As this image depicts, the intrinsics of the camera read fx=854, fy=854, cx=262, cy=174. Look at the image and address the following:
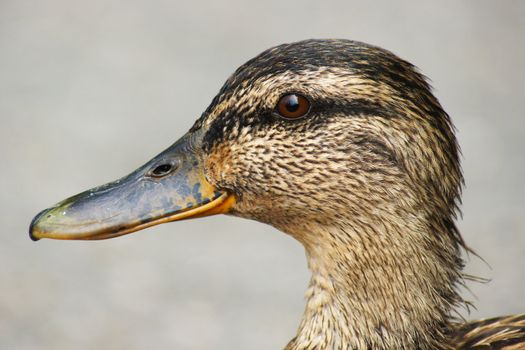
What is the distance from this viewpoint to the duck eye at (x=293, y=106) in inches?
106

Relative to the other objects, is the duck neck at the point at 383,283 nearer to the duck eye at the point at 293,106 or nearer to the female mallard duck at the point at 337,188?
the female mallard duck at the point at 337,188

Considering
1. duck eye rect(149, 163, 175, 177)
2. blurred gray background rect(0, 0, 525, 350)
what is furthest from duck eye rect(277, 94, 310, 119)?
blurred gray background rect(0, 0, 525, 350)

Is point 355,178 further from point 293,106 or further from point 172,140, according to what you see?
point 172,140

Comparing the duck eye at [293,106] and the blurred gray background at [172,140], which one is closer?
the duck eye at [293,106]

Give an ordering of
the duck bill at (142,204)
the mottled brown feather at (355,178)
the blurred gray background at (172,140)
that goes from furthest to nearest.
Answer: the blurred gray background at (172,140)
the duck bill at (142,204)
the mottled brown feather at (355,178)

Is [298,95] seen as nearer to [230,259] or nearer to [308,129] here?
[308,129]

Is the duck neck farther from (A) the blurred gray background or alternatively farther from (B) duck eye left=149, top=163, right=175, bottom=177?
(A) the blurred gray background

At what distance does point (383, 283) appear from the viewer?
2.75m

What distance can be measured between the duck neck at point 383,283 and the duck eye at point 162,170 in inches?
18.7

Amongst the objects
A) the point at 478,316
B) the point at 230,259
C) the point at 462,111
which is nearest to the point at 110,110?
the point at 230,259

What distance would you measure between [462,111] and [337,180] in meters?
4.31

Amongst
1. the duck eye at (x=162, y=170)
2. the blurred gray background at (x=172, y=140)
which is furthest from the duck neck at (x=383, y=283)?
the blurred gray background at (x=172, y=140)

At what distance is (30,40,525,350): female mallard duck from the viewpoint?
8.73 feet

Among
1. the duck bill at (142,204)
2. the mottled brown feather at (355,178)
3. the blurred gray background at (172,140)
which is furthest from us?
the blurred gray background at (172,140)
